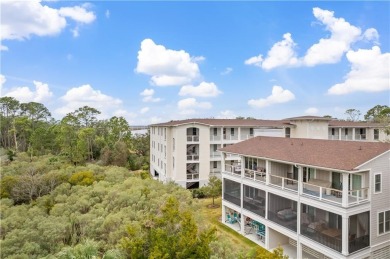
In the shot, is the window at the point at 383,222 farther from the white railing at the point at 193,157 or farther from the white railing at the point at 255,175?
the white railing at the point at 193,157

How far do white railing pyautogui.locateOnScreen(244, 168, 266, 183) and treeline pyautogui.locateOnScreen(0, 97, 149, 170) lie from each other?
30595 millimetres

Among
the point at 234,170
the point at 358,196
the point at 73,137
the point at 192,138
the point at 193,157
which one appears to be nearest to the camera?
the point at 358,196

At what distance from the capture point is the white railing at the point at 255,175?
70.1 feet

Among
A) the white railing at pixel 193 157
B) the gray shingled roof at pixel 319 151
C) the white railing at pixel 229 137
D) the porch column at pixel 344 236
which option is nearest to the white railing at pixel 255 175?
the gray shingled roof at pixel 319 151

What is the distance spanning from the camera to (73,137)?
48.7m

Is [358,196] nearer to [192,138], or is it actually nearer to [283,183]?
[283,183]

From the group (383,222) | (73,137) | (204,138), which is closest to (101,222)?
(383,222)

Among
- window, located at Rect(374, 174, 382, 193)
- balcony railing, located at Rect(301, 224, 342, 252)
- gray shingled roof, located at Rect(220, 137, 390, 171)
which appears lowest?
balcony railing, located at Rect(301, 224, 342, 252)

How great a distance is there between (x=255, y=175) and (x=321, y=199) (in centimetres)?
640

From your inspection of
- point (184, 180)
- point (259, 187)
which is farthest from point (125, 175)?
point (259, 187)

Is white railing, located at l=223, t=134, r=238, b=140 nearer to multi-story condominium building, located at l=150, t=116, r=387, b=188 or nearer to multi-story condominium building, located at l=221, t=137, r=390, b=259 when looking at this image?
multi-story condominium building, located at l=150, t=116, r=387, b=188

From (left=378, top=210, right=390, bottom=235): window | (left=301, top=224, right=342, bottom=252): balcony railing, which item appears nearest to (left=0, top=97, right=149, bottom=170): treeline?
(left=301, top=224, right=342, bottom=252): balcony railing

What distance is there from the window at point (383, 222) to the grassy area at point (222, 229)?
800cm

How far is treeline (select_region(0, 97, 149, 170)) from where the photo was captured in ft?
156
